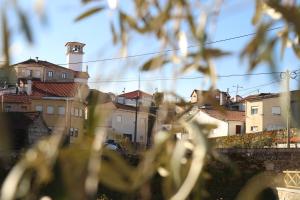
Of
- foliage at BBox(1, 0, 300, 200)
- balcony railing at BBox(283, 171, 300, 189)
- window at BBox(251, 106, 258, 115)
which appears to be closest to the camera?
foliage at BBox(1, 0, 300, 200)

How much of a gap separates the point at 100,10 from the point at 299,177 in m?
11.6

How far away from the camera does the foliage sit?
16.6 inches

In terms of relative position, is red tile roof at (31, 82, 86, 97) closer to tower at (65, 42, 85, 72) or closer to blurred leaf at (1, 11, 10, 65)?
tower at (65, 42, 85, 72)

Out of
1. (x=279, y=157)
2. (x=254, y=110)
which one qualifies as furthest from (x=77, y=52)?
(x=254, y=110)

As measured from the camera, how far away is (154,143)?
494 mm

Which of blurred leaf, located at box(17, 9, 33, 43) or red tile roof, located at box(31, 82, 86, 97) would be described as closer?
blurred leaf, located at box(17, 9, 33, 43)

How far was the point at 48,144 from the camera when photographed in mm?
436

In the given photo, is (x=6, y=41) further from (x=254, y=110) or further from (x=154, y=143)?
(x=254, y=110)

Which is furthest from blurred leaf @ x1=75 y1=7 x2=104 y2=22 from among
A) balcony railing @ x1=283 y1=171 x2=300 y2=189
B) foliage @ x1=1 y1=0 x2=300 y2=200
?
balcony railing @ x1=283 y1=171 x2=300 y2=189

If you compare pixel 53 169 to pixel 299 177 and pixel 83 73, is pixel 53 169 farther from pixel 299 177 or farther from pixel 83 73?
pixel 299 177

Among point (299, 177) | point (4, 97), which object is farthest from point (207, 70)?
point (299, 177)

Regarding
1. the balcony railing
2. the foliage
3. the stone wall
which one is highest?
the foliage

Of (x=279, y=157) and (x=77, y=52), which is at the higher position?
(x=77, y=52)

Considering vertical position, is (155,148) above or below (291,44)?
below
